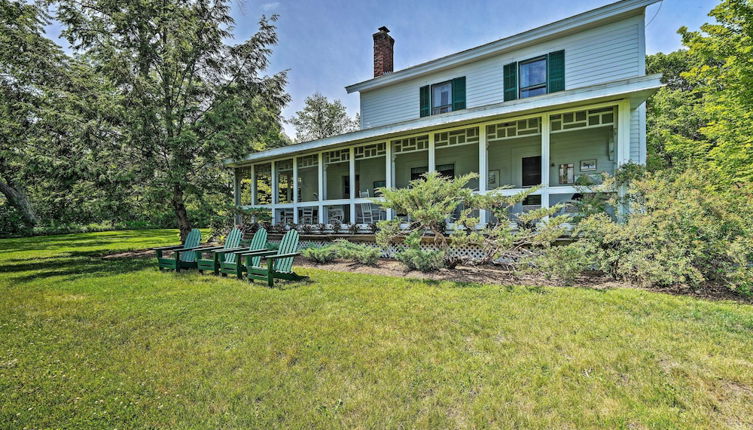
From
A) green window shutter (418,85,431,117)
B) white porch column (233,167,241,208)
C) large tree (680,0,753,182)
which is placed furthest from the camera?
white porch column (233,167,241,208)

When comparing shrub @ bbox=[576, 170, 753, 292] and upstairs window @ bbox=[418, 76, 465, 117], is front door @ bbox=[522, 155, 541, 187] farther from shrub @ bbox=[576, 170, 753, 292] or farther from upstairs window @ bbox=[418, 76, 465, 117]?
shrub @ bbox=[576, 170, 753, 292]

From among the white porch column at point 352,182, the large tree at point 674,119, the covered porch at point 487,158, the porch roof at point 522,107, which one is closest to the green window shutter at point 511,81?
the covered porch at point 487,158

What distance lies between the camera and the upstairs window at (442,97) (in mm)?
12148

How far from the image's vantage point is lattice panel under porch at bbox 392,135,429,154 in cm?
1032

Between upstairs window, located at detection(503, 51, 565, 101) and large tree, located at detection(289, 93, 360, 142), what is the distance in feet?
79.7

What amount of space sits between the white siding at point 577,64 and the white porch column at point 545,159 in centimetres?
331

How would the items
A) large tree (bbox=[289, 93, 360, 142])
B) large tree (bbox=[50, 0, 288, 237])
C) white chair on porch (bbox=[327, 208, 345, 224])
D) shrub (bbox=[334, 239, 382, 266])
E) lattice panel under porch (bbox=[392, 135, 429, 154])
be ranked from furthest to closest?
large tree (bbox=[289, 93, 360, 142]) → white chair on porch (bbox=[327, 208, 345, 224]) → large tree (bbox=[50, 0, 288, 237]) → lattice panel under porch (bbox=[392, 135, 429, 154]) → shrub (bbox=[334, 239, 382, 266])

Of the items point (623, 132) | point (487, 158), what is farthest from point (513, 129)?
point (623, 132)

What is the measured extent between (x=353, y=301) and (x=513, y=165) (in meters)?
8.72

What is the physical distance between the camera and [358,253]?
28.5ft

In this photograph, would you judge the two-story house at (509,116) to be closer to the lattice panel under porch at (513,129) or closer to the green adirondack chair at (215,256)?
the lattice panel under porch at (513,129)

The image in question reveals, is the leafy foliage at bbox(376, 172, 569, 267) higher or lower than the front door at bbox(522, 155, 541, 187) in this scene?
lower

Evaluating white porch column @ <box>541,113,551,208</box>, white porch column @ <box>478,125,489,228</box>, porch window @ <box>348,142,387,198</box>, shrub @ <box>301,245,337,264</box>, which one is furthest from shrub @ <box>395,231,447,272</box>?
porch window @ <box>348,142,387,198</box>

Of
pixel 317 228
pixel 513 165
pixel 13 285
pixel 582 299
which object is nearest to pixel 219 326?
pixel 582 299
